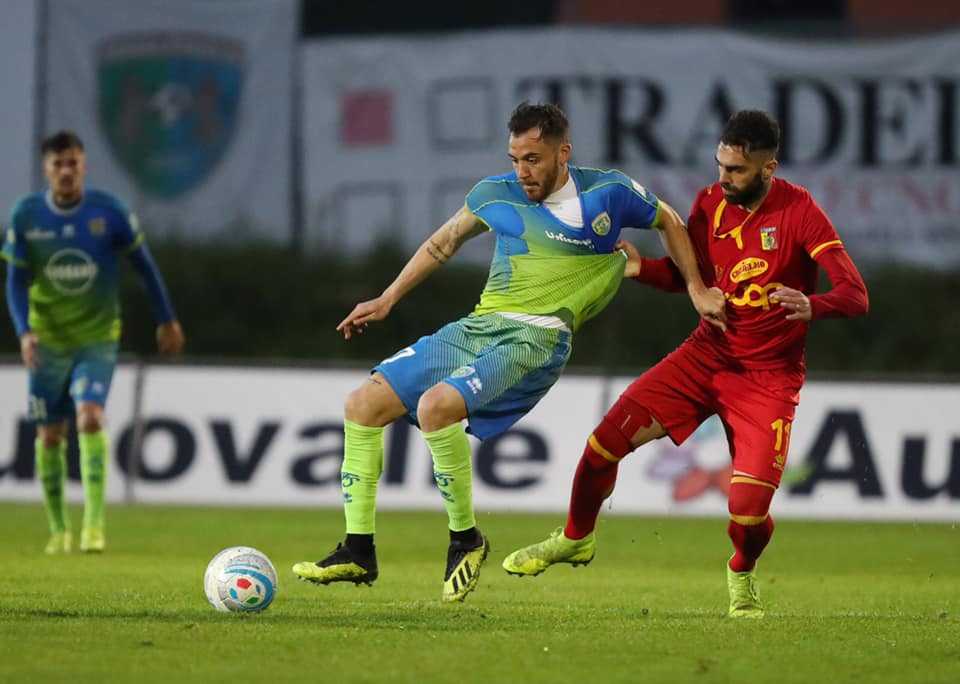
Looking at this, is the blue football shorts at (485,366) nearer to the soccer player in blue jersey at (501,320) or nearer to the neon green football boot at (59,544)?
the soccer player in blue jersey at (501,320)

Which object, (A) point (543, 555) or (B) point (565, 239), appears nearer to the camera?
(B) point (565, 239)

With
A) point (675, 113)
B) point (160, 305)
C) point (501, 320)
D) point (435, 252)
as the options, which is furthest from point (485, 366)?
point (675, 113)

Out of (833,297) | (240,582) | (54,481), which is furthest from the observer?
(54,481)

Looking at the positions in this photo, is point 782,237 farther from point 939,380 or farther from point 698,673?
point 939,380

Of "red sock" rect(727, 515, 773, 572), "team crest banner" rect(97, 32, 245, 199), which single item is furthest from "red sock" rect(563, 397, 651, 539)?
"team crest banner" rect(97, 32, 245, 199)

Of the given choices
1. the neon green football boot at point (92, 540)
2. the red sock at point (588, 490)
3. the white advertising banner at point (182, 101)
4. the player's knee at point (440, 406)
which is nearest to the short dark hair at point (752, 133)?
the red sock at point (588, 490)

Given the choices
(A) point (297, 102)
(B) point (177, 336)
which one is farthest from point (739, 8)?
(B) point (177, 336)

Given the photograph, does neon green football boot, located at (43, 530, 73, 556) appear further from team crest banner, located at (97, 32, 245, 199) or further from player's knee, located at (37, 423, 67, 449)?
team crest banner, located at (97, 32, 245, 199)

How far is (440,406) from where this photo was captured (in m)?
8.57

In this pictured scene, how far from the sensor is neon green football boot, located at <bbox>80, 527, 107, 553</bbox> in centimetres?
1232

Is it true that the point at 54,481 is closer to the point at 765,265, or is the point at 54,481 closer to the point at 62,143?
the point at 62,143

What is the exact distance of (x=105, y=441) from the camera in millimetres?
12625

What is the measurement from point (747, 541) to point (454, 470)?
1.35 m

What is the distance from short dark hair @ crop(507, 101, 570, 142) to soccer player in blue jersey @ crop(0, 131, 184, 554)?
4.40 metres
